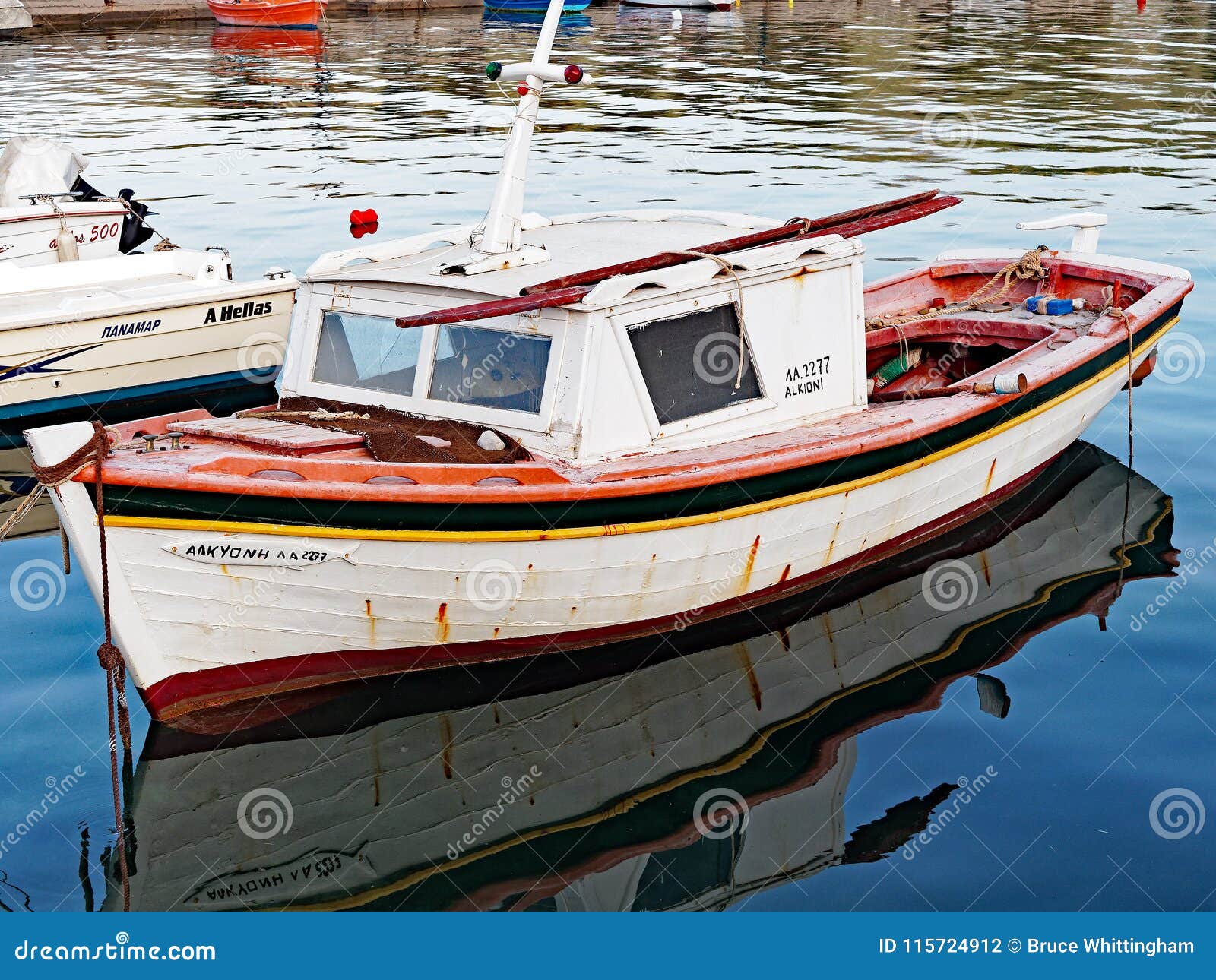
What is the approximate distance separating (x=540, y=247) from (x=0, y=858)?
520cm

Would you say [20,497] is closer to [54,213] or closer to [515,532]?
[54,213]

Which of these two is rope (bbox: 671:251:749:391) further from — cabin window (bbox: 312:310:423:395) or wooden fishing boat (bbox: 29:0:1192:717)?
cabin window (bbox: 312:310:423:395)

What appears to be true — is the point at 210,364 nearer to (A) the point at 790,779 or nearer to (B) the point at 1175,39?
(A) the point at 790,779

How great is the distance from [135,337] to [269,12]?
119 ft
